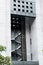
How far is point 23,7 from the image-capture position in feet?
113

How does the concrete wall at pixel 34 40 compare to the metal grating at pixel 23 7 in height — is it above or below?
below

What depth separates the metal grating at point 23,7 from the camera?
33.6m

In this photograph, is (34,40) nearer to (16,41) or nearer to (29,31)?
(29,31)

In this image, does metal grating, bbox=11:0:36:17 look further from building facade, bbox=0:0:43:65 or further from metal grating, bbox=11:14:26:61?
metal grating, bbox=11:14:26:61

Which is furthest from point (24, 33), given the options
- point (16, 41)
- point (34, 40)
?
point (34, 40)

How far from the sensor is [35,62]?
111 ft

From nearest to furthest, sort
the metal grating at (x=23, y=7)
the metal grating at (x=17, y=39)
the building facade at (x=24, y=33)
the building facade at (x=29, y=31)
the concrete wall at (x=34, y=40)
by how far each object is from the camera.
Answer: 1. the building facade at (x=29, y=31)
2. the metal grating at (x=23, y=7)
3. the building facade at (x=24, y=33)
4. the concrete wall at (x=34, y=40)
5. the metal grating at (x=17, y=39)

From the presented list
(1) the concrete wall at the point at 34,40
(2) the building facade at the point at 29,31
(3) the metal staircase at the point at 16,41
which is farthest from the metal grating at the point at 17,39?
(1) the concrete wall at the point at 34,40

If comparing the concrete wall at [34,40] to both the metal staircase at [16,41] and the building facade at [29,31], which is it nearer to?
the building facade at [29,31]

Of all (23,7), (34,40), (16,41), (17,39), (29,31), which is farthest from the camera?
(29,31)

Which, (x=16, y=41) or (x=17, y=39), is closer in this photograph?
(x=16, y=41)

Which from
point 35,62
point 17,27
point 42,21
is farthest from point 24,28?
point 35,62

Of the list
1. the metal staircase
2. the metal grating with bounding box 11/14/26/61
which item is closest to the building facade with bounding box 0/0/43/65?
the metal grating with bounding box 11/14/26/61

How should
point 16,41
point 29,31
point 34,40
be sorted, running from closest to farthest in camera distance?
point 34,40 → point 16,41 → point 29,31
